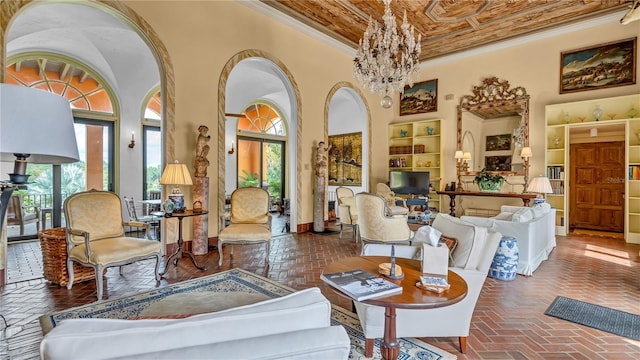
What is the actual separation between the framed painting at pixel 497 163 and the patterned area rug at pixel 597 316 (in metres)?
4.80

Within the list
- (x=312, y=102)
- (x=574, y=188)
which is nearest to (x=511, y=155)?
(x=574, y=188)

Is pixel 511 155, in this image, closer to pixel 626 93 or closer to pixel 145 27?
pixel 626 93

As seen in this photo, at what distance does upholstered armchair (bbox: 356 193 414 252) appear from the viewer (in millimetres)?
4359

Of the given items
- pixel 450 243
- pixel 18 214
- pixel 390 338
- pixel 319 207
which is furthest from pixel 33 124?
pixel 18 214

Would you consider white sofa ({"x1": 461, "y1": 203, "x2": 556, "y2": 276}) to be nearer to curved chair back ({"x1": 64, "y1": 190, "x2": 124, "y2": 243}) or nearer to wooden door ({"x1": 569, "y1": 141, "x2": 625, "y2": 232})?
wooden door ({"x1": 569, "y1": 141, "x2": 625, "y2": 232})

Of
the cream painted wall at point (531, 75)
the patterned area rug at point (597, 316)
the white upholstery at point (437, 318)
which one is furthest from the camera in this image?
the cream painted wall at point (531, 75)

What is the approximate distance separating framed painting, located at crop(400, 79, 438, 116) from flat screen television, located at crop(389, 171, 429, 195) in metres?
1.88

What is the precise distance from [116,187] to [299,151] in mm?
4089

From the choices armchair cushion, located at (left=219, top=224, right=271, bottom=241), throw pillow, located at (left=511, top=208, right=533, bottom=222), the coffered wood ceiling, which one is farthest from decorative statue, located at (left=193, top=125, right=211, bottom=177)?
throw pillow, located at (left=511, top=208, right=533, bottom=222)

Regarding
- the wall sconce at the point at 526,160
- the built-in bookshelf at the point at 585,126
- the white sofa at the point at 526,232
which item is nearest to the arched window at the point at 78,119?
the white sofa at the point at 526,232

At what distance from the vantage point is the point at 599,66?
6.28 m

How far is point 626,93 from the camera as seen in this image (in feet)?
19.8

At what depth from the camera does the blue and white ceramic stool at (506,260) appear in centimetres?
368

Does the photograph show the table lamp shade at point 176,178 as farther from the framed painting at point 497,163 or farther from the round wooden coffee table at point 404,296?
the framed painting at point 497,163
